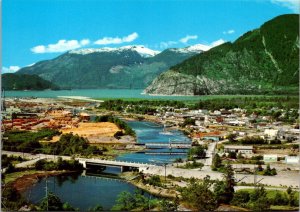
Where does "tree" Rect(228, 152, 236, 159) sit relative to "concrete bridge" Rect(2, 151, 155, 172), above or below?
above

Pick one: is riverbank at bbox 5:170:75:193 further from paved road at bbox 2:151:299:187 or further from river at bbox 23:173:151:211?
paved road at bbox 2:151:299:187

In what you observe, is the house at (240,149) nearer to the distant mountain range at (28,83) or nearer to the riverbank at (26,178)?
the riverbank at (26,178)

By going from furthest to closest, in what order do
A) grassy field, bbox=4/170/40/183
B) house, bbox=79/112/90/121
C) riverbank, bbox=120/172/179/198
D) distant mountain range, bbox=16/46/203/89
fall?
distant mountain range, bbox=16/46/203/89 → house, bbox=79/112/90/121 → grassy field, bbox=4/170/40/183 → riverbank, bbox=120/172/179/198

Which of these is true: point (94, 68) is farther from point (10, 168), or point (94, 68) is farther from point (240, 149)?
point (10, 168)

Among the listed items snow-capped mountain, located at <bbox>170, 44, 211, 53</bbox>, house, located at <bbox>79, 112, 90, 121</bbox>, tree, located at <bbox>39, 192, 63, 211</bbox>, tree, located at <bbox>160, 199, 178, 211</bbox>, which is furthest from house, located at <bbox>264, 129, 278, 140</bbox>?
tree, located at <bbox>39, 192, 63, 211</bbox>

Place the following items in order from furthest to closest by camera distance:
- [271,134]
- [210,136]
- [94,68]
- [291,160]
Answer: [94,68], [210,136], [271,134], [291,160]

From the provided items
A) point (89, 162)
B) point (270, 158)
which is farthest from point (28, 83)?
point (270, 158)
